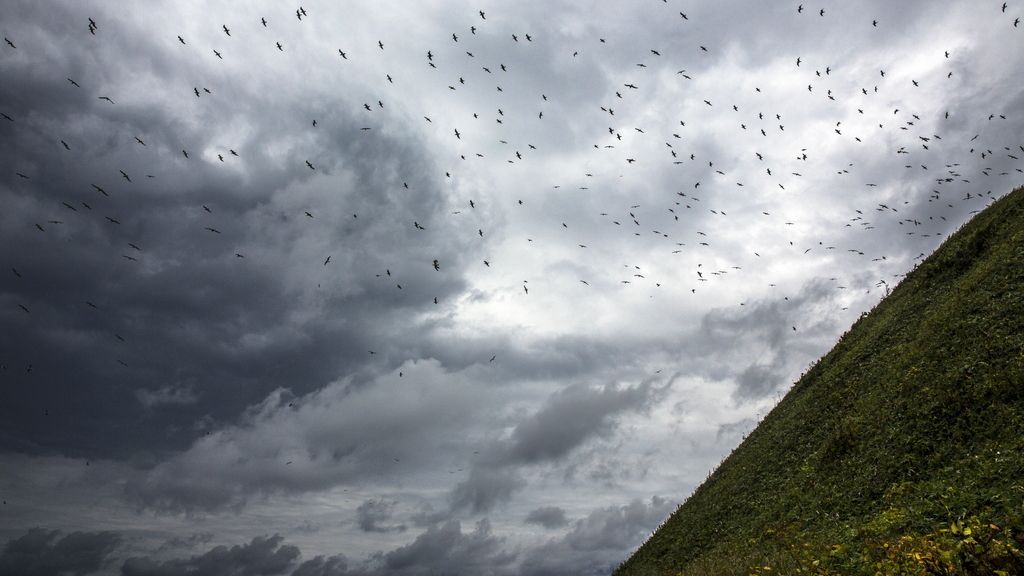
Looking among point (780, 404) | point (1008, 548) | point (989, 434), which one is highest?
point (780, 404)

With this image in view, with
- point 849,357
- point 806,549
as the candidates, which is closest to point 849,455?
point 806,549

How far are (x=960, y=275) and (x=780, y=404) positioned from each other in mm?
17360

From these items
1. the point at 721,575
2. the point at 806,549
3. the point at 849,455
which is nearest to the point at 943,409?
the point at 849,455

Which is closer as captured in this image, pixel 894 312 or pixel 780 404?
pixel 894 312

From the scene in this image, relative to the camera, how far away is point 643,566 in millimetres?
41719

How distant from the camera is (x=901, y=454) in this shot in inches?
1094

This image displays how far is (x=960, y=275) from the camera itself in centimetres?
4119

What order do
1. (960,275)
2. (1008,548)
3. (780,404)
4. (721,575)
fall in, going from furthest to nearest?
(780,404) → (960,275) → (721,575) → (1008,548)

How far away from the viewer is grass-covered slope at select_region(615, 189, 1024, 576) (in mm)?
19750

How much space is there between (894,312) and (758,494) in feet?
65.2

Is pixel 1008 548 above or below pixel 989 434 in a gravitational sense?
below

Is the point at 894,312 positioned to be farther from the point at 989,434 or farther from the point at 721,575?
the point at 721,575

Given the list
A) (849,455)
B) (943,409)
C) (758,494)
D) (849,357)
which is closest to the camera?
(943,409)

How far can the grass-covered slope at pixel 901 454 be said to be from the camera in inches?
778
